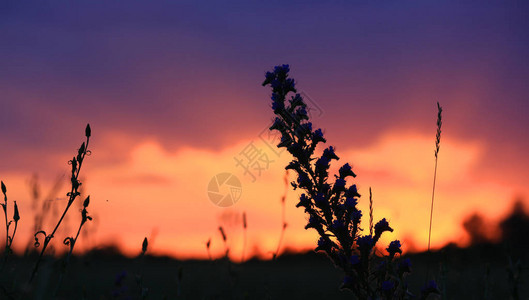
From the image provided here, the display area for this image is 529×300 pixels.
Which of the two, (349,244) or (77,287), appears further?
(77,287)

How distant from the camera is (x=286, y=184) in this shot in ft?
19.0

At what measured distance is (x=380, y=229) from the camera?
4.86m

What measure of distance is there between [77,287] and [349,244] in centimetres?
883

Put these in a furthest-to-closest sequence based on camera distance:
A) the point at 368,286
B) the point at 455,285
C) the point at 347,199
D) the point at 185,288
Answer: the point at 455,285 → the point at 185,288 → the point at 347,199 → the point at 368,286

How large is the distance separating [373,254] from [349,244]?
27cm

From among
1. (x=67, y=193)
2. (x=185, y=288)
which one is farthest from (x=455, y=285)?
(x=67, y=193)

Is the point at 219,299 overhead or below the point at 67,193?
below

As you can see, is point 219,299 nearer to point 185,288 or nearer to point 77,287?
point 185,288

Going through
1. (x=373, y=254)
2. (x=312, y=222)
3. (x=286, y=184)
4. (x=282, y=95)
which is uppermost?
(x=282, y=95)

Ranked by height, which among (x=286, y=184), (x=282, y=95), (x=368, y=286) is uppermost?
(x=282, y=95)

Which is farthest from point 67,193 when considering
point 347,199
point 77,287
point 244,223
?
point 77,287

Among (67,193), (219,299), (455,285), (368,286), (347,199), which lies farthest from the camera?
(455,285)

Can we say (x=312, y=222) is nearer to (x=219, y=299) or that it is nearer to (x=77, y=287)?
(x=219, y=299)

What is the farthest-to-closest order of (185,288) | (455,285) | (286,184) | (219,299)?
(455,285), (185,288), (219,299), (286,184)
